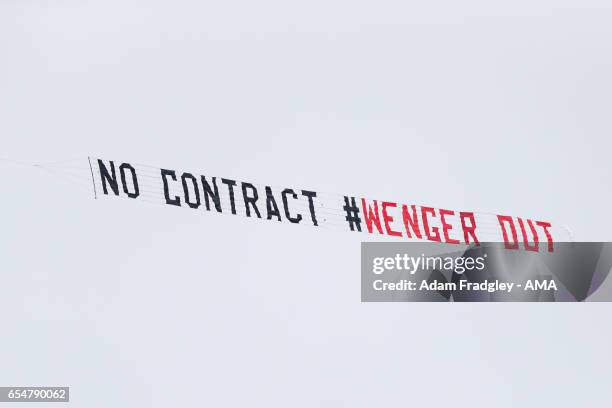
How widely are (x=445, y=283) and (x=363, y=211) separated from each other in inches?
13.3

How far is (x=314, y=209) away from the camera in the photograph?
309cm

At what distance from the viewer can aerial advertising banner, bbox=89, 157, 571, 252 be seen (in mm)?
3078

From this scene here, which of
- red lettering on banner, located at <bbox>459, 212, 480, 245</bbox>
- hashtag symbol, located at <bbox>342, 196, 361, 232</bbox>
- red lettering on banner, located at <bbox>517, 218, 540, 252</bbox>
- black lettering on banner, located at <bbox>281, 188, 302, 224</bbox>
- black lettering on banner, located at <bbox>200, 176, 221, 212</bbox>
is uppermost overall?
black lettering on banner, located at <bbox>200, 176, 221, 212</bbox>

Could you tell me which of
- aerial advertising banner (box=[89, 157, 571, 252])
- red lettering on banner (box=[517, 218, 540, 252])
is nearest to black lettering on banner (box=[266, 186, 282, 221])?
aerial advertising banner (box=[89, 157, 571, 252])

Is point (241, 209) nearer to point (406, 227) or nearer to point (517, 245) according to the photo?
point (406, 227)

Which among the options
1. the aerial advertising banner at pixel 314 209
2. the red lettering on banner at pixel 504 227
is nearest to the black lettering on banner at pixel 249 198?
the aerial advertising banner at pixel 314 209

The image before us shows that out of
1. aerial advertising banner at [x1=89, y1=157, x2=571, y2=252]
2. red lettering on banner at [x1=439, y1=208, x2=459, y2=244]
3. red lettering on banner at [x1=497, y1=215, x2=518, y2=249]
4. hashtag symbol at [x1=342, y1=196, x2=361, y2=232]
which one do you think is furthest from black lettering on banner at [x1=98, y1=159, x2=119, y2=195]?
red lettering on banner at [x1=497, y1=215, x2=518, y2=249]

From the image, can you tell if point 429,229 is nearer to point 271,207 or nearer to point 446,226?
point 446,226

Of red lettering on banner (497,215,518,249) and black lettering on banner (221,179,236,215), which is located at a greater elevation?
black lettering on banner (221,179,236,215)

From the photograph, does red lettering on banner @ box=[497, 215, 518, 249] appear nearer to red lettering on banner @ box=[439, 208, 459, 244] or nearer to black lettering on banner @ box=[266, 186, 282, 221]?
red lettering on banner @ box=[439, 208, 459, 244]

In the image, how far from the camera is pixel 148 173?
3131mm

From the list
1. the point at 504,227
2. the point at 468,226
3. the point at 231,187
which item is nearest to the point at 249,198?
the point at 231,187

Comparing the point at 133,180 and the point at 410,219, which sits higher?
the point at 133,180

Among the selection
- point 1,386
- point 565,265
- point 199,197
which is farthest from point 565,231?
point 1,386
